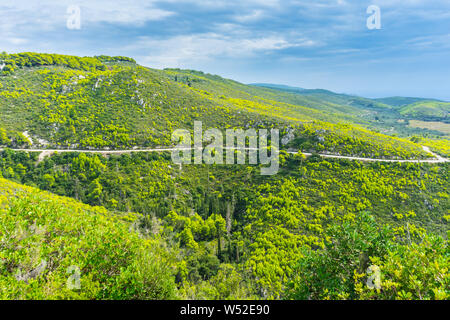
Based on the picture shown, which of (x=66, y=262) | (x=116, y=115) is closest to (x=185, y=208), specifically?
(x=66, y=262)

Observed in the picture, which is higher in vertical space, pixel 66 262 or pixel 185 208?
pixel 66 262

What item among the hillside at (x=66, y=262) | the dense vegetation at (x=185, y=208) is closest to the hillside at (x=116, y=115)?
the dense vegetation at (x=185, y=208)

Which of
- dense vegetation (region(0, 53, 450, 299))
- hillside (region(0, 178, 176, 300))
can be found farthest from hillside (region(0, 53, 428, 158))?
hillside (region(0, 178, 176, 300))

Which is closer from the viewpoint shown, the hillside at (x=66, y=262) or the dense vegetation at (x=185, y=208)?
the hillside at (x=66, y=262)

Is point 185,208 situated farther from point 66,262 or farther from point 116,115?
point 116,115

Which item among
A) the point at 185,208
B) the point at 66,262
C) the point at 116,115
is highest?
the point at 116,115

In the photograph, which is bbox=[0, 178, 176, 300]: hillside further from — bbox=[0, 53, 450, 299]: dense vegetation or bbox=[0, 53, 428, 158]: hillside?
bbox=[0, 53, 428, 158]: hillside

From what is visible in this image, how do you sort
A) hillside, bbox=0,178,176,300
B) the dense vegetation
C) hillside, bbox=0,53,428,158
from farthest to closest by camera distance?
hillside, bbox=0,53,428,158 < the dense vegetation < hillside, bbox=0,178,176,300

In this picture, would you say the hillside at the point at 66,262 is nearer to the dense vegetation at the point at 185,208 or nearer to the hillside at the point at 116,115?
the dense vegetation at the point at 185,208

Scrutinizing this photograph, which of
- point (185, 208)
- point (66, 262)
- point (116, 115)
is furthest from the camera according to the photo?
point (116, 115)
